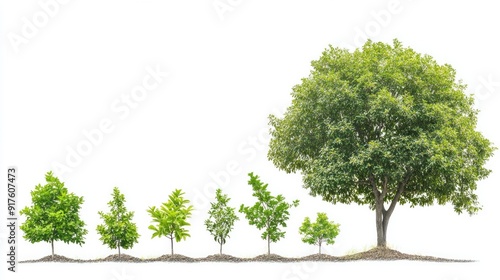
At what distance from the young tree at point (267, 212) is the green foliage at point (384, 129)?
1815mm

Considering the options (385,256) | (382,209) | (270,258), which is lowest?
(385,256)

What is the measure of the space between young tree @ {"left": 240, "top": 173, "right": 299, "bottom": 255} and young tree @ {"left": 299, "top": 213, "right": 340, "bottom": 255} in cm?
99

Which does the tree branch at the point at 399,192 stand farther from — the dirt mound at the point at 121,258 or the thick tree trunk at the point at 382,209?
the dirt mound at the point at 121,258

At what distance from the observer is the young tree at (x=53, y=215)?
25.0 metres

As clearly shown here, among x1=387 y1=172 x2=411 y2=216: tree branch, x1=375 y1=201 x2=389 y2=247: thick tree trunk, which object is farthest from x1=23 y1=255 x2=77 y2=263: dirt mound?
x1=387 y1=172 x2=411 y2=216: tree branch

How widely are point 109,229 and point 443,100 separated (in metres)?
15.2

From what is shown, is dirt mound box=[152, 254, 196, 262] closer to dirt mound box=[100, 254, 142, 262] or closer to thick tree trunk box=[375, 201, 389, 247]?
dirt mound box=[100, 254, 142, 262]

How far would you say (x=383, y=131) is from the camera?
26391 mm

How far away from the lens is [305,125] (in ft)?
89.1

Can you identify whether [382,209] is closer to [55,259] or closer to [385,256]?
[385,256]

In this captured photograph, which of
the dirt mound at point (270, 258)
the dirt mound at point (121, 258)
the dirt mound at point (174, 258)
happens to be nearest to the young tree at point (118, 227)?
the dirt mound at point (121, 258)

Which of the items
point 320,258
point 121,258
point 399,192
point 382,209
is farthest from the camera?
point 382,209

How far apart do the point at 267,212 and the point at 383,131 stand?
609cm

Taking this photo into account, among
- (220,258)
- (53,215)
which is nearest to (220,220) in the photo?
(220,258)
